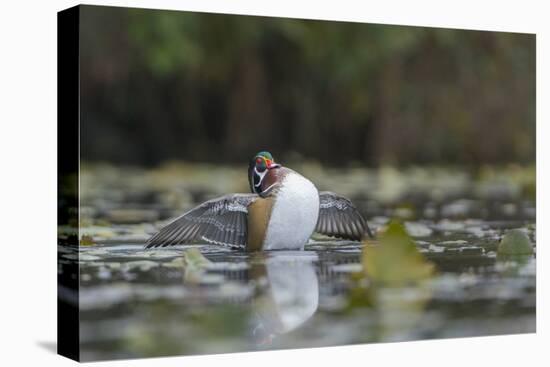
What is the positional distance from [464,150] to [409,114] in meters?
0.44

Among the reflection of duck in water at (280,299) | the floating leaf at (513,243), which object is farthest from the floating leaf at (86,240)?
the floating leaf at (513,243)

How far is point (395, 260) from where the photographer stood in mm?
6730

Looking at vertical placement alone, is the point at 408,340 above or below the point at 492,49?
below

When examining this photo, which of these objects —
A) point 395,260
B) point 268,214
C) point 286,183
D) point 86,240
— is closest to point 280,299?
point 268,214

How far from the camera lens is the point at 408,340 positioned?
6.60m

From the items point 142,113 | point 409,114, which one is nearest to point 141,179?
point 142,113

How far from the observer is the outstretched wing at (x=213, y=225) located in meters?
6.37

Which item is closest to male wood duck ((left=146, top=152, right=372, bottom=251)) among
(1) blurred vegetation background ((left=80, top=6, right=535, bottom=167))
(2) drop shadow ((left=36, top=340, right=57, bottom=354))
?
(1) blurred vegetation background ((left=80, top=6, right=535, bottom=167))

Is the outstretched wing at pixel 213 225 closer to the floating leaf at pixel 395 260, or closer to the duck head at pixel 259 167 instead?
the duck head at pixel 259 167

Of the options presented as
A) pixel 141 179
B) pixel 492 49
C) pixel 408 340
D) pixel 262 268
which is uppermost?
pixel 492 49

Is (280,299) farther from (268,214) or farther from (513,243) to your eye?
(513,243)

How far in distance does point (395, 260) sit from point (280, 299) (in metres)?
0.85

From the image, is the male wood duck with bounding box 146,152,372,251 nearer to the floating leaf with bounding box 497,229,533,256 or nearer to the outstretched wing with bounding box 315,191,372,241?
the outstretched wing with bounding box 315,191,372,241

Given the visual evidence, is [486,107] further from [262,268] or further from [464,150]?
[262,268]
